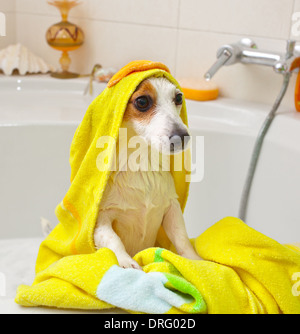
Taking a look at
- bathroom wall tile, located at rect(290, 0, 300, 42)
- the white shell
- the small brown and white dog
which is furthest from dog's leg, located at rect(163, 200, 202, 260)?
the white shell

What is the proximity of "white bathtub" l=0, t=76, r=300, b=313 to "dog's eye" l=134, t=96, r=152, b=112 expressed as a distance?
2.03ft

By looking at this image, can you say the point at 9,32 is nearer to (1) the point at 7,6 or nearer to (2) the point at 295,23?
(1) the point at 7,6

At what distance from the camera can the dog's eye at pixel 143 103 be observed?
0.71 meters

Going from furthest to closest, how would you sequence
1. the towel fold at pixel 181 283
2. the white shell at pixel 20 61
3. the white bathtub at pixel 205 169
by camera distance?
1. the white shell at pixel 20 61
2. the white bathtub at pixel 205 169
3. the towel fold at pixel 181 283

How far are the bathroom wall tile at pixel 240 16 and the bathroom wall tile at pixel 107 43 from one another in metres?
0.09

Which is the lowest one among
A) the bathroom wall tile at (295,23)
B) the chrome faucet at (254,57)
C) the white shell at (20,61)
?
the white shell at (20,61)

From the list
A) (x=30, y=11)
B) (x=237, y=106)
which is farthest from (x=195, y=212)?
(x=30, y=11)

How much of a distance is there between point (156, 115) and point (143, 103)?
27 mm

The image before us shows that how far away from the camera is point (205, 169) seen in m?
1.34

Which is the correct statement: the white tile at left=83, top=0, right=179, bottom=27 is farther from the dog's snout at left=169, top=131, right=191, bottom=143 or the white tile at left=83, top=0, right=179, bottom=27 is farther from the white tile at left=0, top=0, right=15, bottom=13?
the dog's snout at left=169, top=131, right=191, bottom=143

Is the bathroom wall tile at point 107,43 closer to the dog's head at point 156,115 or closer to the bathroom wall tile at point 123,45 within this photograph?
the bathroom wall tile at point 123,45

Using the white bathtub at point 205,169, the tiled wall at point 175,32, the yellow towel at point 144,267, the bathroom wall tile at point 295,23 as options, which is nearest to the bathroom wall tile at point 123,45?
the tiled wall at point 175,32

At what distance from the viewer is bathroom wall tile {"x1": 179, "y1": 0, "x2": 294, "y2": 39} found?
1360 millimetres

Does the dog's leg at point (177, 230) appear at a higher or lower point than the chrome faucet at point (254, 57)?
lower
